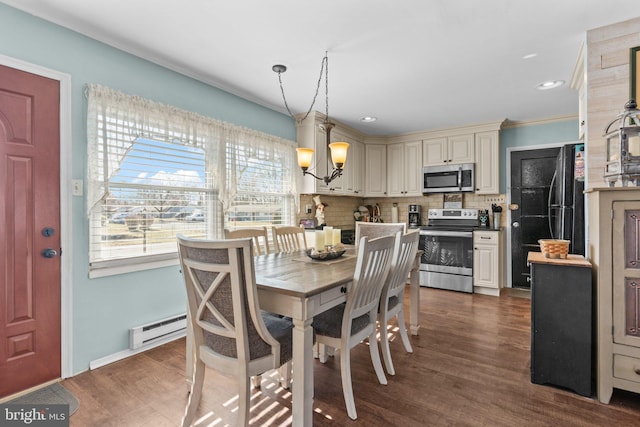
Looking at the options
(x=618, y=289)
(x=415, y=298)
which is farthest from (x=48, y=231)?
(x=618, y=289)

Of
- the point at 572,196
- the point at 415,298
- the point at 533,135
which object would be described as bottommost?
the point at 415,298

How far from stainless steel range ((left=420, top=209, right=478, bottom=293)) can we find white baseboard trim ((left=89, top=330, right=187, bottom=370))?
319cm

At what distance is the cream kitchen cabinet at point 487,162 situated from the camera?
441 cm

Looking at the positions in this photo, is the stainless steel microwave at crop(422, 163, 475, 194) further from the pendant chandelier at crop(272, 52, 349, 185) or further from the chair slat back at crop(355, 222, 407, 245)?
the pendant chandelier at crop(272, 52, 349, 185)

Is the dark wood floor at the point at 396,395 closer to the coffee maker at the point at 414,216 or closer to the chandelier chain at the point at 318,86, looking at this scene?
the chandelier chain at the point at 318,86

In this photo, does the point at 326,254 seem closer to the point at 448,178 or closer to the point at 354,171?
the point at 354,171

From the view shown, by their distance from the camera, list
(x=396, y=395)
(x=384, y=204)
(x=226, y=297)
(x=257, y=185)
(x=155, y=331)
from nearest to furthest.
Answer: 1. (x=226, y=297)
2. (x=396, y=395)
3. (x=155, y=331)
4. (x=257, y=185)
5. (x=384, y=204)

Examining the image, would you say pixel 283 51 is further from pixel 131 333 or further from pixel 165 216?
pixel 131 333

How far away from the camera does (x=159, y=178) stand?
272 cm

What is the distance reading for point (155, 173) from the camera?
2.69 metres

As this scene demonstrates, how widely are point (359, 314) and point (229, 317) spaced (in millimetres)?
784

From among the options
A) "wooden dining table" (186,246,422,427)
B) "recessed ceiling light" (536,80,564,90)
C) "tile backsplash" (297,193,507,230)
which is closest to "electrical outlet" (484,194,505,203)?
"tile backsplash" (297,193,507,230)

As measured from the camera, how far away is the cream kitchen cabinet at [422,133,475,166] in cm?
460

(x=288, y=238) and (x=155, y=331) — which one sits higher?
(x=288, y=238)
